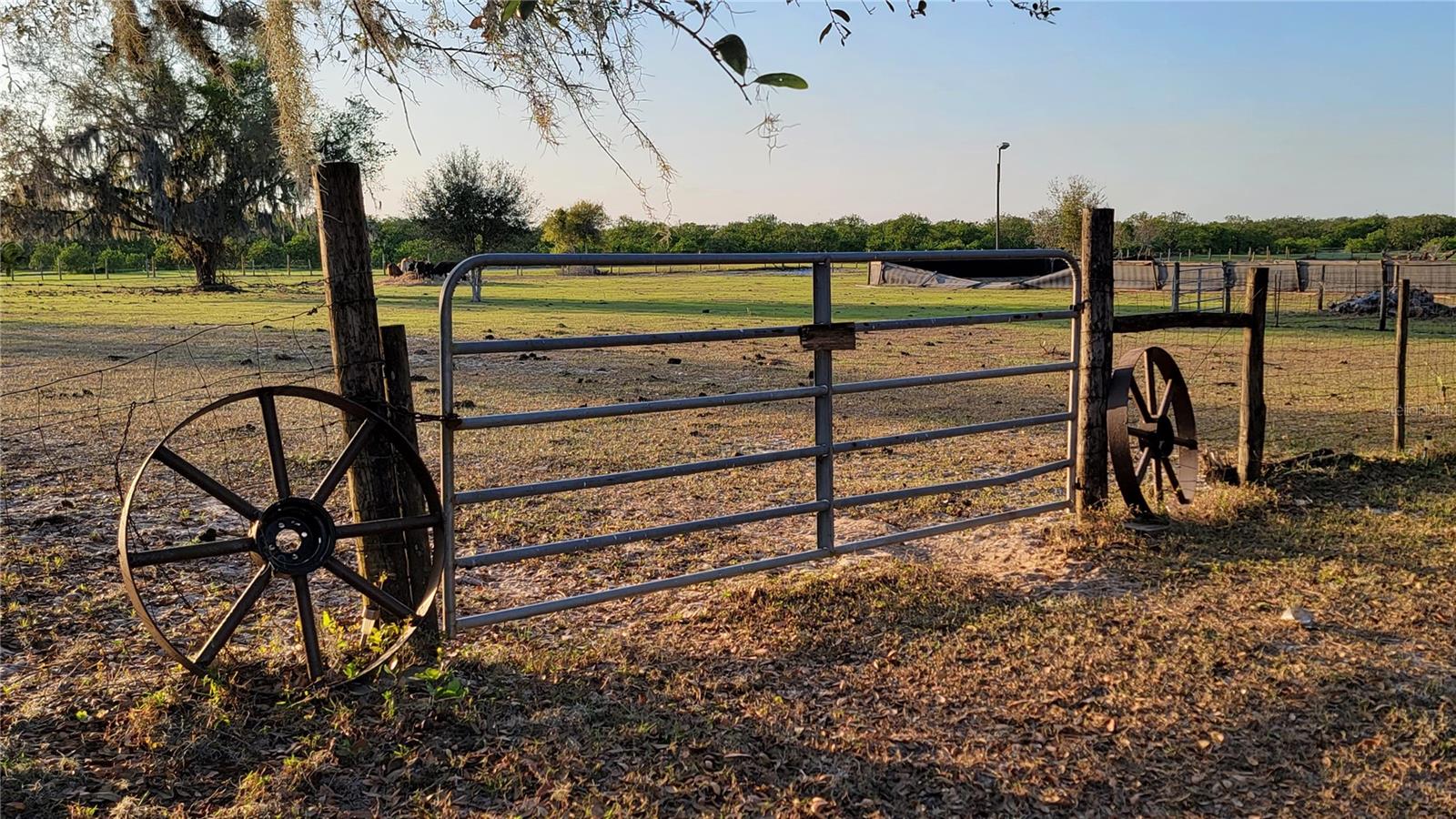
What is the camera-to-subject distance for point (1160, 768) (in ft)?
10.2

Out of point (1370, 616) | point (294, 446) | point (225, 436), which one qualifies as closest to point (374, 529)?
point (1370, 616)

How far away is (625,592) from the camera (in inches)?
166

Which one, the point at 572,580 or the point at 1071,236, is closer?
the point at 572,580

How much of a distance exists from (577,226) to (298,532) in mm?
73974

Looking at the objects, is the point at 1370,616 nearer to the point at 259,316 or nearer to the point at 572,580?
the point at 572,580

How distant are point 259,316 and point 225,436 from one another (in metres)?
17.8

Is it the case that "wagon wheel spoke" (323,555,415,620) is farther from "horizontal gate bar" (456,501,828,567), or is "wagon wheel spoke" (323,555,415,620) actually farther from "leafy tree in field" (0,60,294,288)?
"leafy tree in field" (0,60,294,288)

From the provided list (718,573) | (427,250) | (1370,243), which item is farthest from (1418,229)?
(718,573)

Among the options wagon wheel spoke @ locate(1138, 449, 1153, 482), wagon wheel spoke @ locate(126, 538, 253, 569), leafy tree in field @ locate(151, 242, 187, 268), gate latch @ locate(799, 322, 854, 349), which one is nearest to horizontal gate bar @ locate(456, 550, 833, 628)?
wagon wheel spoke @ locate(126, 538, 253, 569)

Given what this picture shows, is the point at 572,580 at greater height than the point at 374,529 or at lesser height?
lesser

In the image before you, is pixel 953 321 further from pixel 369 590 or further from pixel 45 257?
pixel 45 257

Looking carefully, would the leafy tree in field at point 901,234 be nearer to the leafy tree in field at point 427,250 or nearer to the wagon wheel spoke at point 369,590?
the leafy tree in field at point 427,250

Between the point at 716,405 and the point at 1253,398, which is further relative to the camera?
the point at 1253,398

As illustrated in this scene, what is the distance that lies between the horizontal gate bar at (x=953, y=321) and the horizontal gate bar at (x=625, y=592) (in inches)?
45.7
